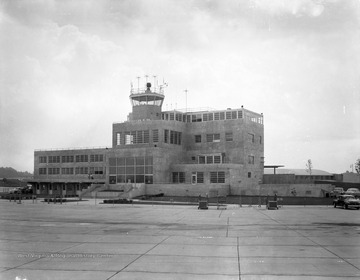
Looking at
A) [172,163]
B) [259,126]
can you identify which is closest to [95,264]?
[172,163]

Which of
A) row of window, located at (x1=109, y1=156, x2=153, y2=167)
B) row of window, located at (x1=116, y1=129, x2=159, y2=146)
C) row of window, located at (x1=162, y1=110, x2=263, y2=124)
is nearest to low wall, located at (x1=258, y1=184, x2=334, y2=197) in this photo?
row of window, located at (x1=162, y1=110, x2=263, y2=124)

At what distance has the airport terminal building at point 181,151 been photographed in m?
77.9

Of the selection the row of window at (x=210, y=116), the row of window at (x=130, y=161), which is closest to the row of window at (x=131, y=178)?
the row of window at (x=130, y=161)

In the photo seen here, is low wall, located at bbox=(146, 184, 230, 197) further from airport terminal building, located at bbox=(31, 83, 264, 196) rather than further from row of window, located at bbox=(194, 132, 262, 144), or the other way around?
row of window, located at bbox=(194, 132, 262, 144)

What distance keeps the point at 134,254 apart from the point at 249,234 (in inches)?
341

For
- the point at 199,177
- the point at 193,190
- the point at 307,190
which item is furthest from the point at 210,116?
the point at 307,190

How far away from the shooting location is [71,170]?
10219cm

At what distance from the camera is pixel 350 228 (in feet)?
91.3

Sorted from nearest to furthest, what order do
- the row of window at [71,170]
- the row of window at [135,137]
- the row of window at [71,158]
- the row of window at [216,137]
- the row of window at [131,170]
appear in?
1. the row of window at [131,170]
2. the row of window at [135,137]
3. the row of window at [216,137]
4. the row of window at [71,170]
5. the row of window at [71,158]

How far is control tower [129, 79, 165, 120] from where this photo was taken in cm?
8969

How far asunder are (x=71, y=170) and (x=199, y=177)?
35979mm

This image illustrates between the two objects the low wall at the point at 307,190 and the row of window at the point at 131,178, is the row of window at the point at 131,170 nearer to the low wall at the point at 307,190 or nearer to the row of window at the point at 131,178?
the row of window at the point at 131,178

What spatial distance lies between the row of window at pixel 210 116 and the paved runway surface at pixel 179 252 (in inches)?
2282

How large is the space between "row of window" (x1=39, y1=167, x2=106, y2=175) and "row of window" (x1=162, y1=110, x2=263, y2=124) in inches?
762
